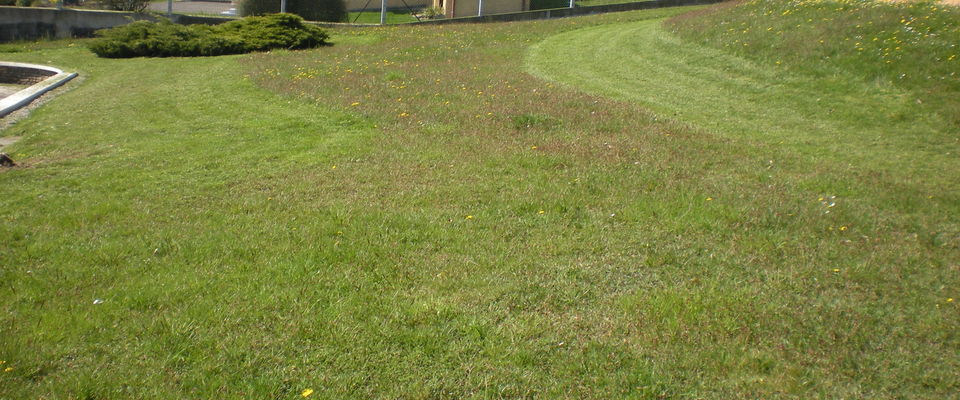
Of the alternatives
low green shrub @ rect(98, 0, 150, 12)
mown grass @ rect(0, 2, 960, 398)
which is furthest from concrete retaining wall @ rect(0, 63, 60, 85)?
low green shrub @ rect(98, 0, 150, 12)

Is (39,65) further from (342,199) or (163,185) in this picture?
(342,199)

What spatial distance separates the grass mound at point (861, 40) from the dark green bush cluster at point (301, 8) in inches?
619

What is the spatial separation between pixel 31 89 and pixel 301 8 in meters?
14.9

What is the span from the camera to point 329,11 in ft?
90.0

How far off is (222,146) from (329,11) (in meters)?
20.6

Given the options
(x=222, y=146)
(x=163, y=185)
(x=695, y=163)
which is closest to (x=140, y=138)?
(x=222, y=146)

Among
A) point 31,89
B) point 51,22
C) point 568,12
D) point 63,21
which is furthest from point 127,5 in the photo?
point 568,12

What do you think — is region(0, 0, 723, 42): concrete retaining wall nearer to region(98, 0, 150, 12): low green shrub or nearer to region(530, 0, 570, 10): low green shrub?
region(98, 0, 150, 12): low green shrub

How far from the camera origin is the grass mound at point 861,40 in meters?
10.2

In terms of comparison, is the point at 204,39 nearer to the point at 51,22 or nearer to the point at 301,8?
the point at 51,22

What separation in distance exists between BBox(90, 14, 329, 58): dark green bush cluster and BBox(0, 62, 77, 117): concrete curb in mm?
2667

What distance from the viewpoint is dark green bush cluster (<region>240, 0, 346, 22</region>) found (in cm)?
2689

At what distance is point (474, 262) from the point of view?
4.88 meters

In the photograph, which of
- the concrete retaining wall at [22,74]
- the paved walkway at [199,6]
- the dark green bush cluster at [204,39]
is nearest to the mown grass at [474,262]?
the concrete retaining wall at [22,74]
